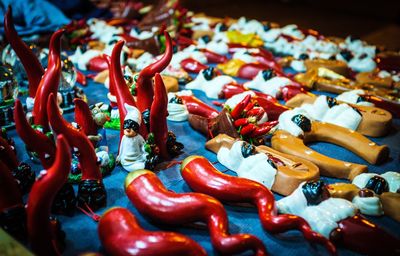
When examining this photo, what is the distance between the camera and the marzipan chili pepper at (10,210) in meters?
1.12

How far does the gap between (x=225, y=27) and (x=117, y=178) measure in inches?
98.0

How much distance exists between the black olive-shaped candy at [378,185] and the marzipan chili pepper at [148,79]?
81 centimetres

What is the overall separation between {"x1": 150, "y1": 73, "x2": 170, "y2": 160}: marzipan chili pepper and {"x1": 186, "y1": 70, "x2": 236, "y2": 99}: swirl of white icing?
0.76 meters

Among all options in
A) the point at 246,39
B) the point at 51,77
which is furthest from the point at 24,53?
the point at 246,39

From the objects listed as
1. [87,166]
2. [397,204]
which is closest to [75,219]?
[87,166]

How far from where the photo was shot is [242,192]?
127 centimetres

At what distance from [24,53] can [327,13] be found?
18.9 ft

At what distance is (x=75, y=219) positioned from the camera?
1.26m

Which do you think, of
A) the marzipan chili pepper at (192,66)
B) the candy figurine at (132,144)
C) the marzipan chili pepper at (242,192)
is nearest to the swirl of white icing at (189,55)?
the marzipan chili pepper at (192,66)

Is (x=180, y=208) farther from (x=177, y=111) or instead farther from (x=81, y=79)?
(x=81, y=79)

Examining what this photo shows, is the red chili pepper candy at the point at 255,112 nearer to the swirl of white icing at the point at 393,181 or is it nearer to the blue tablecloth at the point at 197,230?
the blue tablecloth at the point at 197,230

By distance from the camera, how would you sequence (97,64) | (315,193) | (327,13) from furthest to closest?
(327,13)
(97,64)
(315,193)

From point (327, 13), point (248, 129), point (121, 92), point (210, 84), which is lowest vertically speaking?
point (327, 13)

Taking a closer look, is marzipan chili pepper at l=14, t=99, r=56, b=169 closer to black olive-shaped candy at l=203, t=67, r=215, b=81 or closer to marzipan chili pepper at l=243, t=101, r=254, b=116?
marzipan chili pepper at l=243, t=101, r=254, b=116
